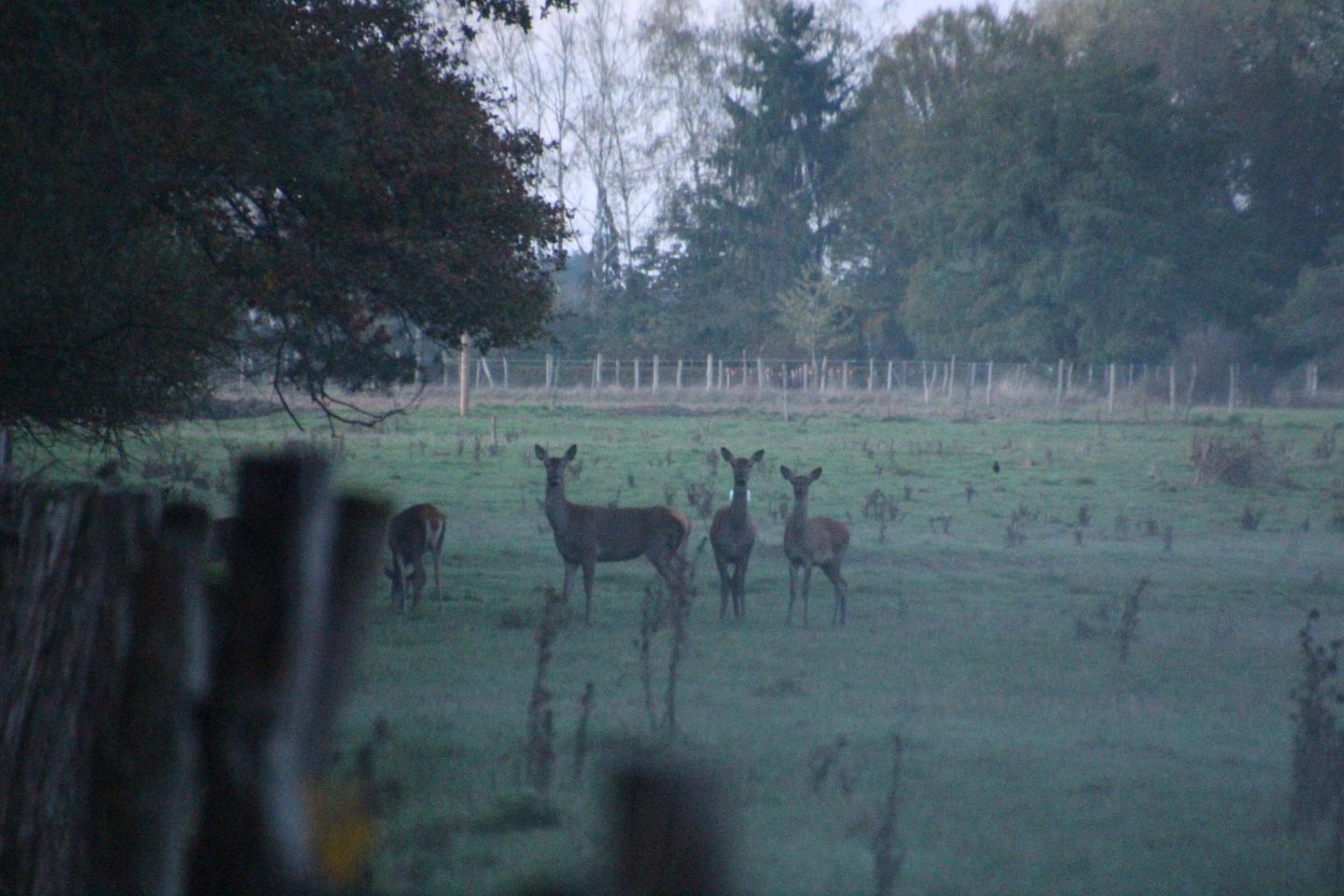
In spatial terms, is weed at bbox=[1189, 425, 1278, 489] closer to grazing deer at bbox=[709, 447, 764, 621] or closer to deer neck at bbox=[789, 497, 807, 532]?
deer neck at bbox=[789, 497, 807, 532]

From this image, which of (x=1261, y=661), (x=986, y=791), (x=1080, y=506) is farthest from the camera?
(x=1080, y=506)

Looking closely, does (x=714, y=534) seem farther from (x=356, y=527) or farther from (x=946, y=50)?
(x=946, y=50)

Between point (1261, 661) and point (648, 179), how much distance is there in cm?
4946

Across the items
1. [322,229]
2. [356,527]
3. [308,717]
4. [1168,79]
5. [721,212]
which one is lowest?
[308,717]

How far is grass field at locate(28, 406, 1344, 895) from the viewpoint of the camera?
621 centimetres

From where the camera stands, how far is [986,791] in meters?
7.25

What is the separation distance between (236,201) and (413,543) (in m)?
3.36

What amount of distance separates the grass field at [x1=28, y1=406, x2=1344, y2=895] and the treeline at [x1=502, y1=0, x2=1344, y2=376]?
27.5 metres

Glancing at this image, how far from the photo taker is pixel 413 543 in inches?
539

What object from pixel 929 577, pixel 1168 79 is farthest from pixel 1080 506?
pixel 1168 79

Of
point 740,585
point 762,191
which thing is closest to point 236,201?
point 740,585

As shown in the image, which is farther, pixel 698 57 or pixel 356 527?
pixel 698 57

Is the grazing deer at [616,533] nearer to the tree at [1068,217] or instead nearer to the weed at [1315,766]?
the weed at [1315,766]

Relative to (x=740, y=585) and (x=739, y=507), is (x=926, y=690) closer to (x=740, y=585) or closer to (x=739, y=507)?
(x=740, y=585)
